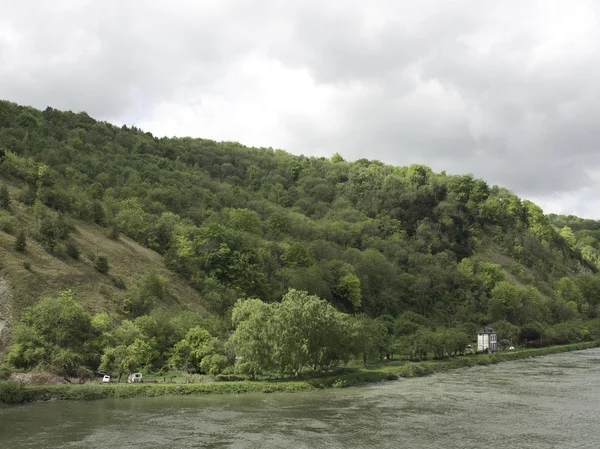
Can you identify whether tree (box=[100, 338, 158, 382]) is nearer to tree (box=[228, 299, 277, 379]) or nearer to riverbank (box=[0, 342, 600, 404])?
riverbank (box=[0, 342, 600, 404])

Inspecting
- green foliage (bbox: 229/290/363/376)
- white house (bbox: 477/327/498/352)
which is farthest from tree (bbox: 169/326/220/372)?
white house (bbox: 477/327/498/352)

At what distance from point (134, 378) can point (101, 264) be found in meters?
25.2

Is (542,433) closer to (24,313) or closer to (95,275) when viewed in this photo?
(24,313)

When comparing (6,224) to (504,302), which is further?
(504,302)

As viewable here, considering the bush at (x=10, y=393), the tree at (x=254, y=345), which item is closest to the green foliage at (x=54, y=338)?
the bush at (x=10, y=393)

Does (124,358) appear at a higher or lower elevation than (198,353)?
lower

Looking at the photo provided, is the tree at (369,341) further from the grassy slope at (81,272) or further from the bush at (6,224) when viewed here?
the bush at (6,224)

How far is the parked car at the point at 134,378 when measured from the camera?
5844cm

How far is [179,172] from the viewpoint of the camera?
514ft

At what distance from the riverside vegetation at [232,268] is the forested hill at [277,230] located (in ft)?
1.55

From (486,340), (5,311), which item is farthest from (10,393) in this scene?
(486,340)

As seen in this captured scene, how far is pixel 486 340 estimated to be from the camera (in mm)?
112125

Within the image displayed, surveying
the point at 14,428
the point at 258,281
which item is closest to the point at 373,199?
the point at 258,281

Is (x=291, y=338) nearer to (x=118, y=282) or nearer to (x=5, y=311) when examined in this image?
(x=118, y=282)
